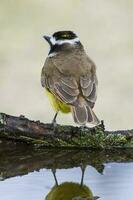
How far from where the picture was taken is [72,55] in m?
9.52

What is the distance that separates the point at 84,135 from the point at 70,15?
33.3ft

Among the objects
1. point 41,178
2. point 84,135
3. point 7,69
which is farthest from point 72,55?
point 7,69

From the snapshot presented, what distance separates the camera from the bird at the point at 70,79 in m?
8.48

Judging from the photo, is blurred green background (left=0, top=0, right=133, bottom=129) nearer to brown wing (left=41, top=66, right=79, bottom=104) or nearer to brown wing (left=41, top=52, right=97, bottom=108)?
brown wing (left=41, top=52, right=97, bottom=108)

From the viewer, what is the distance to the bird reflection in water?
20.9 feet

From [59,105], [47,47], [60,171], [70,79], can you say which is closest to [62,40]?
[70,79]

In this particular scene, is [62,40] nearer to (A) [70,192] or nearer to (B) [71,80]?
(B) [71,80]

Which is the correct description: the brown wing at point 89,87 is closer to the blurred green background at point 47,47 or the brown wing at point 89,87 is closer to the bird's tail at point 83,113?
the bird's tail at point 83,113

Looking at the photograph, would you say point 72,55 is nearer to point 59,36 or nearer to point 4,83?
point 59,36

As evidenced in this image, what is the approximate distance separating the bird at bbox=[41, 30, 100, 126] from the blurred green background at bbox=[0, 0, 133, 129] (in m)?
3.42

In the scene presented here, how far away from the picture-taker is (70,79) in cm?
889

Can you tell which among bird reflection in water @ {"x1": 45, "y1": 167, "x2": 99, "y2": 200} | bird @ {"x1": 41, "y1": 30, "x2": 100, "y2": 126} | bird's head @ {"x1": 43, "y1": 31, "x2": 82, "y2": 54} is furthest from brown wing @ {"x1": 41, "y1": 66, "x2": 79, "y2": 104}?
bird reflection in water @ {"x1": 45, "y1": 167, "x2": 99, "y2": 200}

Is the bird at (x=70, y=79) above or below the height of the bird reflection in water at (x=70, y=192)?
above

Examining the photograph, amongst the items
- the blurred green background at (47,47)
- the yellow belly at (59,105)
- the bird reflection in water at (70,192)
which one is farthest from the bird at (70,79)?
the blurred green background at (47,47)
